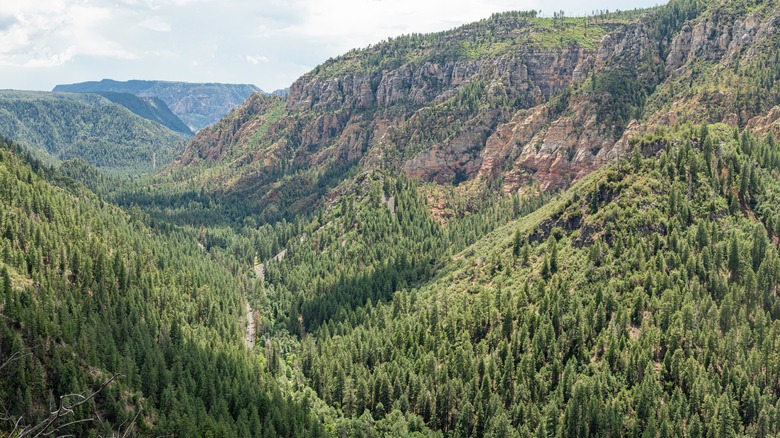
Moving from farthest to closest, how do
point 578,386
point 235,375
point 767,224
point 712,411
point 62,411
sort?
point 767,224, point 235,375, point 578,386, point 712,411, point 62,411

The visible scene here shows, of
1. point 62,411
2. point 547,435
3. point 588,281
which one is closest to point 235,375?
point 547,435

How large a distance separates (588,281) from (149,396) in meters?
132

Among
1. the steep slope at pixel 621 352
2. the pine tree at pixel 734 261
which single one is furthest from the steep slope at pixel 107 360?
the pine tree at pixel 734 261

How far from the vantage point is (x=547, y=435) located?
5876 inches

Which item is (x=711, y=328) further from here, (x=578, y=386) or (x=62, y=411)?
(x=62, y=411)

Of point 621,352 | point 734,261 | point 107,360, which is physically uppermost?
point 107,360

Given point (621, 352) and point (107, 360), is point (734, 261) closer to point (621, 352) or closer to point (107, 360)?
point (621, 352)

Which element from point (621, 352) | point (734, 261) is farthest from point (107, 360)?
point (734, 261)

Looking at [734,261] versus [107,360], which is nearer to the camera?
[107,360]

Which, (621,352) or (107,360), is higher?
(107,360)

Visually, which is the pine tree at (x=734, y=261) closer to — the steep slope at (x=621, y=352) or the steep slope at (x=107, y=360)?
the steep slope at (x=621, y=352)

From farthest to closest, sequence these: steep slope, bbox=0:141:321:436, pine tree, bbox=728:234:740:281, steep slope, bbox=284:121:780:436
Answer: pine tree, bbox=728:234:740:281
steep slope, bbox=284:121:780:436
steep slope, bbox=0:141:321:436

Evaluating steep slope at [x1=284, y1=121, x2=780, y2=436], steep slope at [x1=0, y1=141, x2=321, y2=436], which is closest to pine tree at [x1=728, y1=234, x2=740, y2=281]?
steep slope at [x1=284, y1=121, x2=780, y2=436]

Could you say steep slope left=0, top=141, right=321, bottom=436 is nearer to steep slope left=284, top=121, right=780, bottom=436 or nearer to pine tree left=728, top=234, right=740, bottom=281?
steep slope left=284, top=121, right=780, bottom=436
